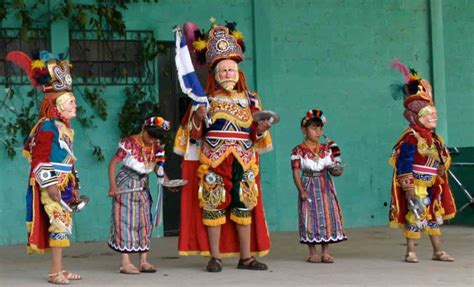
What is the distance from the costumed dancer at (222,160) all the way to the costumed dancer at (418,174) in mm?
1434

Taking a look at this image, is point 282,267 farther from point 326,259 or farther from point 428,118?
point 428,118

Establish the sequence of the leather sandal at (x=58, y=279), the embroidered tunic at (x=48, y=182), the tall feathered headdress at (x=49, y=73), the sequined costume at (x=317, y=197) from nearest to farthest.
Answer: the embroidered tunic at (x=48, y=182) < the leather sandal at (x=58, y=279) < the tall feathered headdress at (x=49, y=73) < the sequined costume at (x=317, y=197)

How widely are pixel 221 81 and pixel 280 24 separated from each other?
397cm

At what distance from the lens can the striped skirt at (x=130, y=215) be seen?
28.2 ft

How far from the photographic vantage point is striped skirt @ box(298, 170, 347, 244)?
9.45 meters

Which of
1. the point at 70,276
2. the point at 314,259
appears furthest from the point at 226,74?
the point at 70,276

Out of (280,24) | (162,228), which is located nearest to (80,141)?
(162,228)

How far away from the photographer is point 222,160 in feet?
28.1

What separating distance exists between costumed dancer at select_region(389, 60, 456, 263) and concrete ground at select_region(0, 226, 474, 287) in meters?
0.37

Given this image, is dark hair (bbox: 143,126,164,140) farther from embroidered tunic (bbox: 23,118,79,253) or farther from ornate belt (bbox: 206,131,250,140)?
embroidered tunic (bbox: 23,118,79,253)

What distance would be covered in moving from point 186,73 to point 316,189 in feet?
7.05

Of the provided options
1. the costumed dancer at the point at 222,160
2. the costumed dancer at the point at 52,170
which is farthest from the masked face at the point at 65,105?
the costumed dancer at the point at 222,160

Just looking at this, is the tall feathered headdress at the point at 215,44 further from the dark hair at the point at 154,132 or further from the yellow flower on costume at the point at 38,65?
the yellow flower on costume at the point at 38,65

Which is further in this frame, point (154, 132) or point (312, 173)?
point (312, 173)
